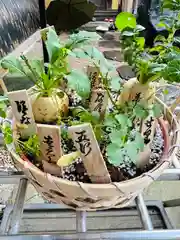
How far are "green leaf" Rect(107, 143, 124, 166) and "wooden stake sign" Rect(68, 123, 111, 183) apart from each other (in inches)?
1.1

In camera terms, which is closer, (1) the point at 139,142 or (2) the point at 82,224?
(1) the point at 139,142

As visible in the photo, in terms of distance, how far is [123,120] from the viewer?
1.44ft

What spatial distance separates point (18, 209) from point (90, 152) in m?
0.23

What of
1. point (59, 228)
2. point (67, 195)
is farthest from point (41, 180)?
point (59, 228)

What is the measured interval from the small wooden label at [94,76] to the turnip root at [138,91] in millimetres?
A: 58

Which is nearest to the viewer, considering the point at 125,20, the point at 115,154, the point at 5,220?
the point at 115,154

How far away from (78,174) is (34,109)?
140mm

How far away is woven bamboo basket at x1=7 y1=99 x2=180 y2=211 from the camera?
17.2 inches

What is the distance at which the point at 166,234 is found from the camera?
1.53 feet

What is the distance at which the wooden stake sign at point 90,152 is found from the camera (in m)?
0.43

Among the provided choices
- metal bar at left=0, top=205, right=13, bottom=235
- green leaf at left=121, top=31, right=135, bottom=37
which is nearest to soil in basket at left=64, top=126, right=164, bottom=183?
green leaf at left=121, top=31, right=135, bottom=37

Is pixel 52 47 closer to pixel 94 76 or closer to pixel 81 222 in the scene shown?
pixel 94 76

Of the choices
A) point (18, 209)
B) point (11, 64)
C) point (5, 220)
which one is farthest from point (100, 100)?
point (5, 220)

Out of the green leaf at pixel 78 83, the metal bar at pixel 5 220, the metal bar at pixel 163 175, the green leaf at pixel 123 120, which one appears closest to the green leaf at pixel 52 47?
the green leaf at pixel 78 83
